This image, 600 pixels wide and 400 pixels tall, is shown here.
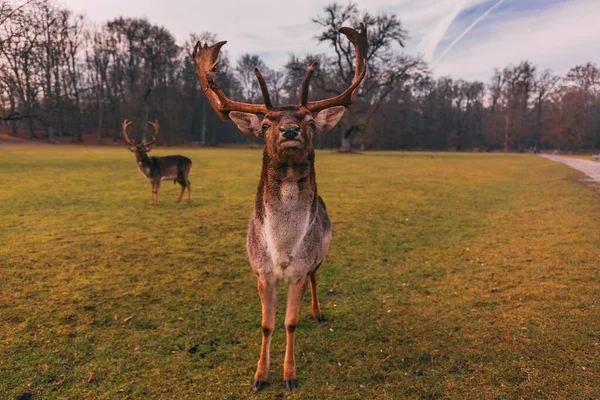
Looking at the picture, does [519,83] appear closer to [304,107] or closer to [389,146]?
[389,146]

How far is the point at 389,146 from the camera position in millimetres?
76625

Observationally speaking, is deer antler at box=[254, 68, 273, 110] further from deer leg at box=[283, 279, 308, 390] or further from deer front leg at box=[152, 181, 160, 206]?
deer front leg at box=[152, 181, 160, 206]

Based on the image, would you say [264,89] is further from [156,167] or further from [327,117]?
[156,167]

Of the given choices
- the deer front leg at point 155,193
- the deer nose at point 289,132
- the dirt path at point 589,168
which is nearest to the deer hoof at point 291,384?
the deer nose at point 289,132

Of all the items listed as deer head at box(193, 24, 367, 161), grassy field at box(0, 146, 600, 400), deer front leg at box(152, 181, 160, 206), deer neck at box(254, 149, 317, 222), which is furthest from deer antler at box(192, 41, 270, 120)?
deer front leg at box(152, 181, 160, 206)

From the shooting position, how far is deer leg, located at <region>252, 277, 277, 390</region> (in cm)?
371

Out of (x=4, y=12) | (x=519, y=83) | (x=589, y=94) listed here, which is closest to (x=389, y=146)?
(x=519, y=83)

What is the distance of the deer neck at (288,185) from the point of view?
340 cm

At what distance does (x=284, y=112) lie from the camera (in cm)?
349

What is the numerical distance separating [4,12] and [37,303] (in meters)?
25.6

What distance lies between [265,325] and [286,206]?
1342mm

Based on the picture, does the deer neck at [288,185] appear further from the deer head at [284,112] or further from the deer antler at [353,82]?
the deer antler at [353,82]

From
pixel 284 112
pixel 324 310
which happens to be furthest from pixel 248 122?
pixel 324 310

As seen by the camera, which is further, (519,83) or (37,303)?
(519,83)
